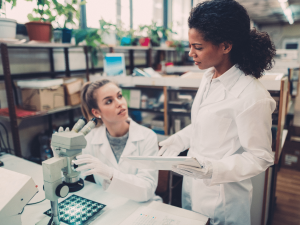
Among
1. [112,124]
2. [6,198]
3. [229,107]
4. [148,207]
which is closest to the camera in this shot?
[6,198]

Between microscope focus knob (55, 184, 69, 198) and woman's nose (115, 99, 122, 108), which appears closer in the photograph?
microscope focus knob (55, 184, 69, 198)

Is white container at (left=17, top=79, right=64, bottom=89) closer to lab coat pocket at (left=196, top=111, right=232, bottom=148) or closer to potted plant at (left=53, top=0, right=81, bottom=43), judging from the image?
potted plant at (left=53, top=0, right=81, bottom=43)

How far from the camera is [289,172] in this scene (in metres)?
3.22

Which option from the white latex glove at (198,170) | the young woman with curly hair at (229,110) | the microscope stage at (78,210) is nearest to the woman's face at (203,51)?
the young woman with curly hair at (229,110)

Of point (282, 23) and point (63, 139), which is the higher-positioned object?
point (282, 23)

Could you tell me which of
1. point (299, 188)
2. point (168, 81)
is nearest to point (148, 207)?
point (168, 81)

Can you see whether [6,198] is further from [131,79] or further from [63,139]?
[131,79]

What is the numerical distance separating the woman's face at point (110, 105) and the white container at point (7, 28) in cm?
81

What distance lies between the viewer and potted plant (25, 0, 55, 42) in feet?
6.28

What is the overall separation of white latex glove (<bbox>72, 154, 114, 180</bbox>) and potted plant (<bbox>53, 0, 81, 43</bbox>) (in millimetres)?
1511

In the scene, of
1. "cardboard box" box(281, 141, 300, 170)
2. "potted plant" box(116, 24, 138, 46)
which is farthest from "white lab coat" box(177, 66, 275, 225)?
"cardboard box" box(281, 141, 300, 170)

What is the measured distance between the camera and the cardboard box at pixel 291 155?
3.20 metres

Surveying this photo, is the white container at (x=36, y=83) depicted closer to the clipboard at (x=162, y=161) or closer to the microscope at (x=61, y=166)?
the microscope at (x=61, y=166)

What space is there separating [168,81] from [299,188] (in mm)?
2061
